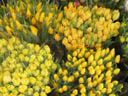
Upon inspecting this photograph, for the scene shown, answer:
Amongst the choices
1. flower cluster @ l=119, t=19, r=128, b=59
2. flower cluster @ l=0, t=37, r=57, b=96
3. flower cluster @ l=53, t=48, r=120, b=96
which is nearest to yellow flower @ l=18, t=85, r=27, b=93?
flower cluster @ l=0, t=37, r=57, b=96

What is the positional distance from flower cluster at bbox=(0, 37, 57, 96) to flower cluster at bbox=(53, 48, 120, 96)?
6 centimetres

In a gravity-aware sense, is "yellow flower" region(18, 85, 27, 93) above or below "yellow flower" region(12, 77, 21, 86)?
below

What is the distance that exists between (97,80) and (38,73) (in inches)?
9.6

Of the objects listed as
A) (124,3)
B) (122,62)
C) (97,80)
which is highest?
(124,3)

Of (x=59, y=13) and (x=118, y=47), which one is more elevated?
(x=59, y=13)

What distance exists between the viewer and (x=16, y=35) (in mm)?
972

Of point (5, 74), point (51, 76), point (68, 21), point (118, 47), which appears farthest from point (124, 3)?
point (5, 74)

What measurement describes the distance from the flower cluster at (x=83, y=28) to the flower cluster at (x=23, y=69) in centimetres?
13

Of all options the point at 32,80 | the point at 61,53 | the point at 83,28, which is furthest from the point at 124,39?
the point at 32,80

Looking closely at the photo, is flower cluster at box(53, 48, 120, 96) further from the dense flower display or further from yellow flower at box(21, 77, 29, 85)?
yellow flower at box(21, 77, 29, 85)

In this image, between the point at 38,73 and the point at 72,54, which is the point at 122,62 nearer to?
the point at 72,54

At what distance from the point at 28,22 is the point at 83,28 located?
0.96 ft

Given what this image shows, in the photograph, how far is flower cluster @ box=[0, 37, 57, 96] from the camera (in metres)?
0.75

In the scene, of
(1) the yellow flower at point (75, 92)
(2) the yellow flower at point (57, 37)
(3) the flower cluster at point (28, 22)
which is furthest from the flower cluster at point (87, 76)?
(3) the flower cluster at point (28, 22)
